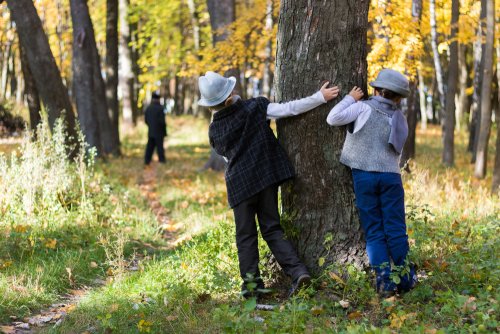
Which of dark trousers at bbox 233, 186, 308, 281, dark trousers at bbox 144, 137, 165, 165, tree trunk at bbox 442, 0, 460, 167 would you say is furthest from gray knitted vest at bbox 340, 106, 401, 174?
dark trousers at bbox 144, 137, 165, 165

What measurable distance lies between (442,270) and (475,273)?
29 cm

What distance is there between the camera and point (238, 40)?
A: 14.3m

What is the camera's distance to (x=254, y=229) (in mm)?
5496

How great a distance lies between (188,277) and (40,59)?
826 cm

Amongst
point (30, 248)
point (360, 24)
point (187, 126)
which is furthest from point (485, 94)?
point (187, 126)

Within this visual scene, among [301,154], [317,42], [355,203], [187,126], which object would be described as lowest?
[187,126]

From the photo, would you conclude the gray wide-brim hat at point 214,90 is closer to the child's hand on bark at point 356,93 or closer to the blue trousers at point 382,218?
the child's hand on bark at point 356,93

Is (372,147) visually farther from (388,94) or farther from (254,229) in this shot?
(254,229)

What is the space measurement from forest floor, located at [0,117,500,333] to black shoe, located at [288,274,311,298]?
0.24 feet

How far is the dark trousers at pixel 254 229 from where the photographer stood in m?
5.41

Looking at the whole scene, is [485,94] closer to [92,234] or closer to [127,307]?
[92,234]

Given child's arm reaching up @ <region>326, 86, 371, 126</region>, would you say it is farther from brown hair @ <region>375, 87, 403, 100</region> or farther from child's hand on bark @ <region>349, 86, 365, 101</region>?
brown hair @ <region>375, 87, 403, 100</region>

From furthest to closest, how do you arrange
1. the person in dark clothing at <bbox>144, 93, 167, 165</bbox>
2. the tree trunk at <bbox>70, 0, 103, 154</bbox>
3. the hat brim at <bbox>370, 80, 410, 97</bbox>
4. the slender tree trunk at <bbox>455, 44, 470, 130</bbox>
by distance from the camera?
the slender tree trunk at <bbox>455, 44, 470, 130</bbox> < the person in dark clothing at <bbox>144, 93, 167, 165</bbox> < the tree trunk at <bbox>70, 0, 103, 154</bbox> < the hat brim at <bbox>370, 80, 410, 97</bbox>

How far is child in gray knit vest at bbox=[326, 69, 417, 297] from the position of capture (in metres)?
5.16
